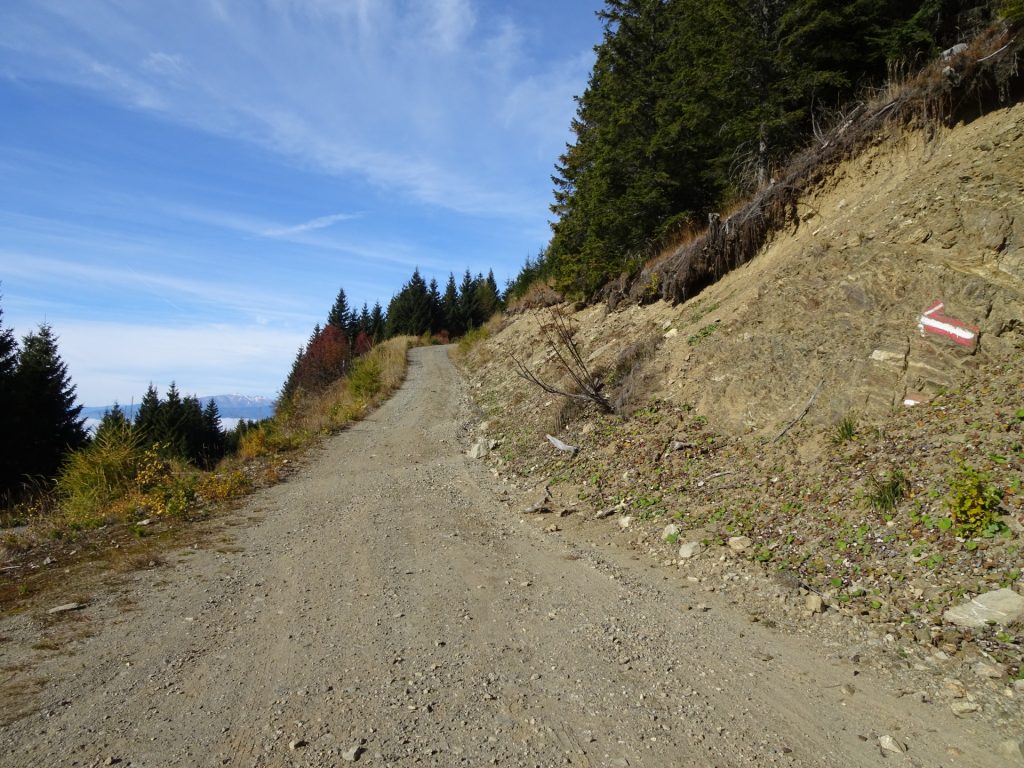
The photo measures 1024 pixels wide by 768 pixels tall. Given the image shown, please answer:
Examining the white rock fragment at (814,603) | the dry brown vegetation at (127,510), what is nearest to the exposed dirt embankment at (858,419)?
the white rock fragment at (814,603)

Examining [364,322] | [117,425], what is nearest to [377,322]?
[364,322]

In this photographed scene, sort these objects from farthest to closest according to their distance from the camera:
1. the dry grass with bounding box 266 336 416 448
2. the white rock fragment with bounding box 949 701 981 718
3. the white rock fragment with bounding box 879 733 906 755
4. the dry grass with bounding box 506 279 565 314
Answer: the dry grass with bounding box 506 279 565 314 < the dry grass with bounding box 266 336 416 448 < the white rock fragment with bounding box 949 701 981 718 < the white rock fragment with bounding box 879 733 906 755

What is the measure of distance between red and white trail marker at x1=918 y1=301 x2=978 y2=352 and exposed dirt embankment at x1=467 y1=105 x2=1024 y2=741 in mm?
40

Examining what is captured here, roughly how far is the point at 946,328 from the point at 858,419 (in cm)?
160

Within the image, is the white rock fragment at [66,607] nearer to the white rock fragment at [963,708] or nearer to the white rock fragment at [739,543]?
the white rock fragment at [739,543]

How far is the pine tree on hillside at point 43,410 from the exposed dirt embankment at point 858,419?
28413 millimetres

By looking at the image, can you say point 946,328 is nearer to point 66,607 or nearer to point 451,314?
point 66,607

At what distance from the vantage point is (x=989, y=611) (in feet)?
11.8

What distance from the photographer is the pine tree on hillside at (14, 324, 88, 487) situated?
26.6 m

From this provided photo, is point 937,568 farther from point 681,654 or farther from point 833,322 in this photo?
point 833,322

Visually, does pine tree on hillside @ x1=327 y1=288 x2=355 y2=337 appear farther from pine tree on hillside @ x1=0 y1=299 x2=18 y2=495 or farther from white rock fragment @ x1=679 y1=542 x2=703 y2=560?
white rock fragment @ x1=679 y1=542 x2=703 y2=560

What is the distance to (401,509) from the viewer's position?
26.0ft

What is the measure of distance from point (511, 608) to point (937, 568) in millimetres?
3356

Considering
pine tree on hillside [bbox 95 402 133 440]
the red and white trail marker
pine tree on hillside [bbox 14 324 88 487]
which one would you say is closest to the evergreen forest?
the red and white trail marker
